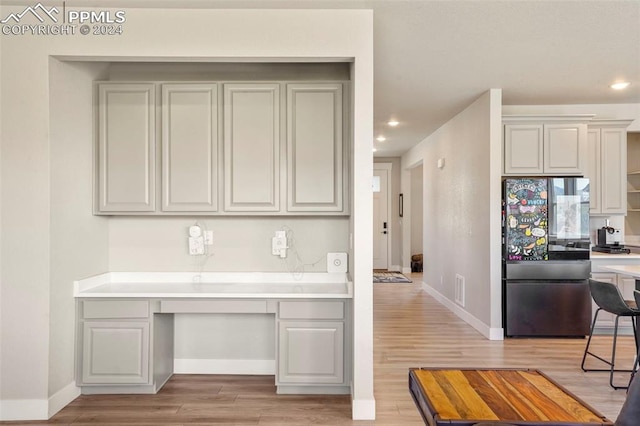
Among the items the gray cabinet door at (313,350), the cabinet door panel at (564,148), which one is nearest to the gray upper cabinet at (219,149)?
the gray cabinet door at (313,350)

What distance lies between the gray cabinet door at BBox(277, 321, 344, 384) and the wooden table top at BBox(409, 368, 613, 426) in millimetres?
1283

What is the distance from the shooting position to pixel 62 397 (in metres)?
2.75

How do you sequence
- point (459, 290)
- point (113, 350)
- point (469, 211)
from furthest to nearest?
point (459, 290), point (469, 211), point (113, 350)

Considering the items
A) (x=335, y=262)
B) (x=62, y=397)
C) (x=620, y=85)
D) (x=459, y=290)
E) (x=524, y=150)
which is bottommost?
(x=62, y=397)

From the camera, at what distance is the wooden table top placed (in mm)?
1238

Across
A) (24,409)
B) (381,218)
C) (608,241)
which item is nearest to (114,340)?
(24,409)

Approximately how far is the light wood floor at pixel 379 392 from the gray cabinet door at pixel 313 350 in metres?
0.19

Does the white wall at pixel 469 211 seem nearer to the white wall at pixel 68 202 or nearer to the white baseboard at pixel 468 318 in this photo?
the white baseboard at pixel 468 318

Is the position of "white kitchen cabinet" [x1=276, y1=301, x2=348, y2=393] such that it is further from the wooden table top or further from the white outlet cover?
the wooden table top

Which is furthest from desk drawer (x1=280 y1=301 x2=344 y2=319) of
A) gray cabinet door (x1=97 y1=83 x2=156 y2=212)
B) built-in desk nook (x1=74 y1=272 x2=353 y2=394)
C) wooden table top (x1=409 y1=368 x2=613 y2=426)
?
gray cabinet door (x1=97 y1=83 x2=156 y2=212)

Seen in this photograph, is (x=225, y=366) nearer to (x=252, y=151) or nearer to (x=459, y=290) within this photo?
(x=252, y=151)

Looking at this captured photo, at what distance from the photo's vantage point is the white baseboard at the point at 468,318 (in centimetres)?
436

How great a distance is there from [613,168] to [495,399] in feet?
15.4

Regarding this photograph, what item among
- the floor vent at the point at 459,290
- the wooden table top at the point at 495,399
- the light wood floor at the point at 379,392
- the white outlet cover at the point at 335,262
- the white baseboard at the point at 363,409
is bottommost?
the light wood floor at the point at 379,392
